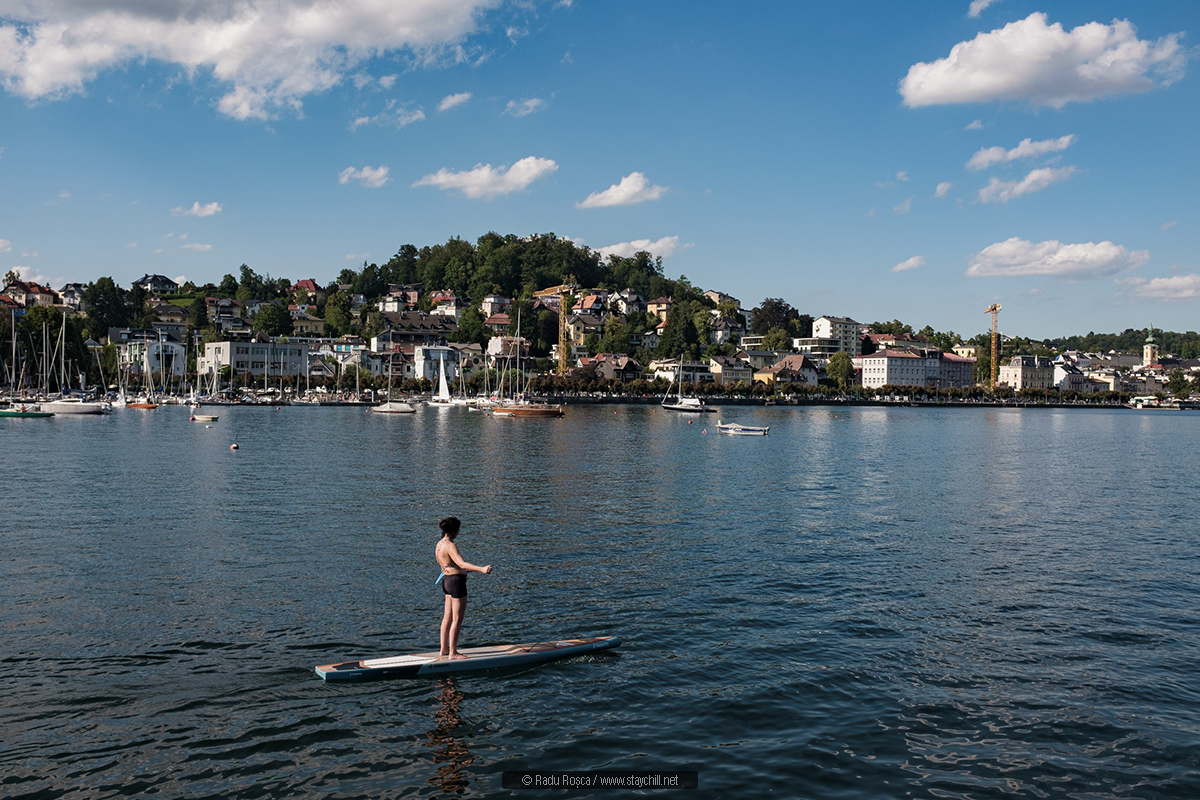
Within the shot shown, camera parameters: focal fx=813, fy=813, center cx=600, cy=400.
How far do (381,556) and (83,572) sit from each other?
7.60 metres

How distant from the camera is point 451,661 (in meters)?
14.5

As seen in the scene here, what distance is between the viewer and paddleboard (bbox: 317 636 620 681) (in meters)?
14.3

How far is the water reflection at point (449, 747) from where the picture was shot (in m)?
10.9

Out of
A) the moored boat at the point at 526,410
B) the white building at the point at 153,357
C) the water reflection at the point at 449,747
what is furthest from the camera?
the white building at the point at 153,357

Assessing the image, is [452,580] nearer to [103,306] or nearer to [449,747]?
[449,747]

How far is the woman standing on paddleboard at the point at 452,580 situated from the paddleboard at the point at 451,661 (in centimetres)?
25

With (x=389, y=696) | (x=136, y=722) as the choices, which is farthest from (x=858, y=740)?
(x=136, y=722)

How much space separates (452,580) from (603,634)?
4598 mm

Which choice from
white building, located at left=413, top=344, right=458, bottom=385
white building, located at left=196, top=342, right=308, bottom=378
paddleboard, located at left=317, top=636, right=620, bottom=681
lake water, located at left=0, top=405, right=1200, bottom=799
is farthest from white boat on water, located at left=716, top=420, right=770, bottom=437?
white building, located at left=196, top=342, right=308, bottom=378

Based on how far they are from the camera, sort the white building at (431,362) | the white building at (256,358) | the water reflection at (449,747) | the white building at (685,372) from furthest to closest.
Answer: the white building at (685,372)
the white building at (431,362)
the white building at (256,358)
the water reflection at (449,747)

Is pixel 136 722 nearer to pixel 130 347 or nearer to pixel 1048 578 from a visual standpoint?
pixel 1048 578

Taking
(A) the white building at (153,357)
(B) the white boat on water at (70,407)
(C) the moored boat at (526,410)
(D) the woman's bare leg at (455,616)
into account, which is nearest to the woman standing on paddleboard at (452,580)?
(D) the woman's bare leg at (455,616)

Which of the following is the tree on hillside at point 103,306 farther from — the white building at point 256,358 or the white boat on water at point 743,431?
the white boat on water at point 743,431

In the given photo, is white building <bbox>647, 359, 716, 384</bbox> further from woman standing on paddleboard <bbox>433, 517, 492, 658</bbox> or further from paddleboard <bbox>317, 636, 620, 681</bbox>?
woman standing on paddleboard <bbox>433, 517, 492, 658</bbox>
